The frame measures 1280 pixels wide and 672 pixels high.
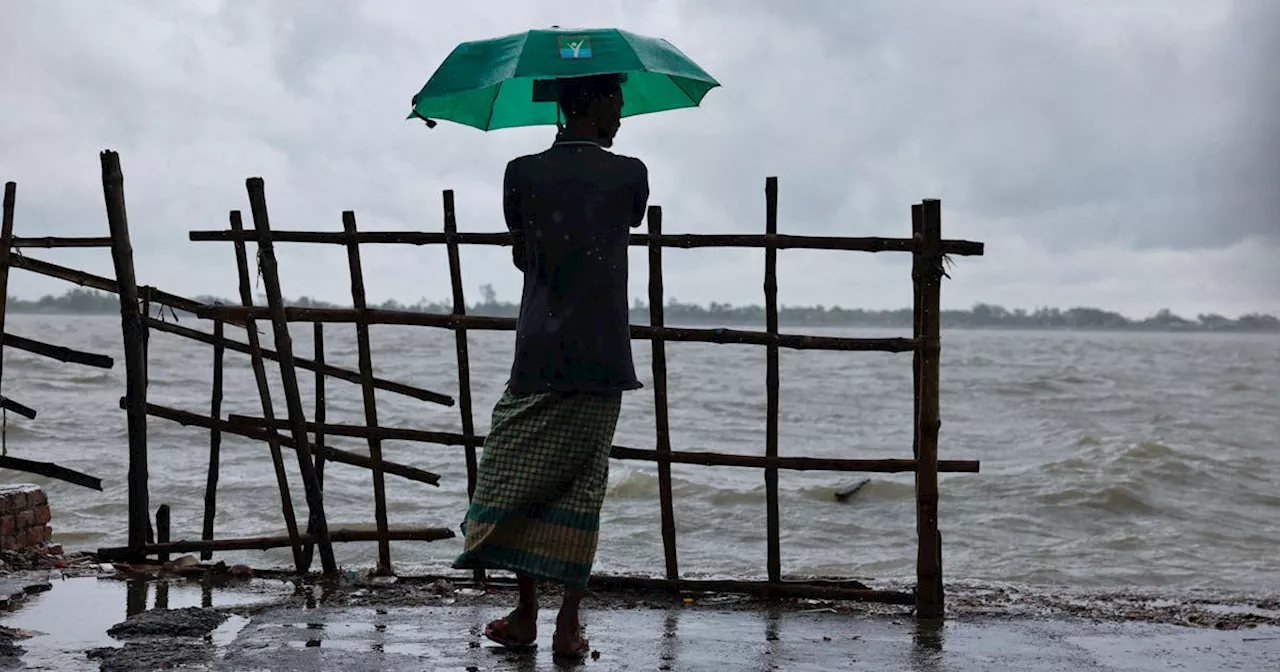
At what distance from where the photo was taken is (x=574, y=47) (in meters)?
4.10

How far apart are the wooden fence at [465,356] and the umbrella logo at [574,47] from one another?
1.41 meters

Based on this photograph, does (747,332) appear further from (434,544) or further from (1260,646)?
(434,544)

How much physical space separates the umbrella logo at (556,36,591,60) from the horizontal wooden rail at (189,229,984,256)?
50.5 inches

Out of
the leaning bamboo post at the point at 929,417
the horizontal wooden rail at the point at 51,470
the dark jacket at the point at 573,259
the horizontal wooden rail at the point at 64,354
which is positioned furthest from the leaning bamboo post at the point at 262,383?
the leaning bamboo post at the point at 929,417

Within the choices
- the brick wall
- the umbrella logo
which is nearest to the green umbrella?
the umbrella logo

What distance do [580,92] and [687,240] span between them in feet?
4.52

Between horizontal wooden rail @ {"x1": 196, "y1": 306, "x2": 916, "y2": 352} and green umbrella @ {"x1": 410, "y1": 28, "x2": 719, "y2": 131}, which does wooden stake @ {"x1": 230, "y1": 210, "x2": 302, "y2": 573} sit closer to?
horizontal wooden rail @ {"x1": 196, "y1": 306, "x2": 916, "y2": 352}

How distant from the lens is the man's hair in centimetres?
413

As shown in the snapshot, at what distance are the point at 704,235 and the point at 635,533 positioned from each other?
5653 mm

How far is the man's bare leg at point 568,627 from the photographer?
4246 millimetres

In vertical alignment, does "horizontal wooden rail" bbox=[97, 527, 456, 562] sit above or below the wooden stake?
below

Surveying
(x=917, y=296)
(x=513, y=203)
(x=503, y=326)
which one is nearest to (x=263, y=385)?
(x=503, y=326)

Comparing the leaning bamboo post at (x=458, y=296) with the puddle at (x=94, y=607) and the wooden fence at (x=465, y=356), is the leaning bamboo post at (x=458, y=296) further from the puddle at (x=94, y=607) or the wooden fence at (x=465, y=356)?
the puddle at (x=94, y=607)

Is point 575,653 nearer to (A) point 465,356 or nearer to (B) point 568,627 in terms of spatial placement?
(B) point 568,627
